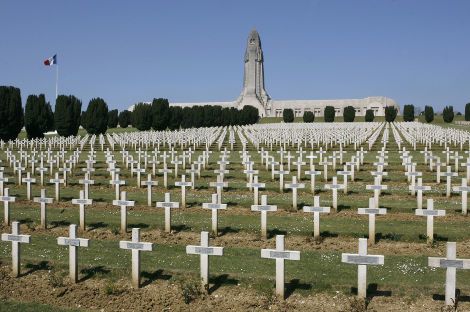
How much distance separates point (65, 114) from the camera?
42.2 metres

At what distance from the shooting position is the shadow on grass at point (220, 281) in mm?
7320

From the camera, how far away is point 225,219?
39.0ft

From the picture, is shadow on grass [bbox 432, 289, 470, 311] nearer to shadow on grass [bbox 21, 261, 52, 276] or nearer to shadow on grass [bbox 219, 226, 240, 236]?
shadow on grass [bbox 219, 226, 240, 236]

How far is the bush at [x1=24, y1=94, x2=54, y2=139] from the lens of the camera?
134ft

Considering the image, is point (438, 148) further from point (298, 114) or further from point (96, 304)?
point (298, 114)

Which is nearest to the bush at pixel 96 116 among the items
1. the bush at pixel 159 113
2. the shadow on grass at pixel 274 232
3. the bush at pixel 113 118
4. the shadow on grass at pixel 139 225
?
the bush at pixel 159 113

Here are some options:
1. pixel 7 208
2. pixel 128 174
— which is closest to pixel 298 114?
pixel 128 174

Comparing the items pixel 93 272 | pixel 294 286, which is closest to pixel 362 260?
pixel 294 286

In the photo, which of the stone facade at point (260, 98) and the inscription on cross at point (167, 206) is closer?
the inscription on cross at point (167, 206)

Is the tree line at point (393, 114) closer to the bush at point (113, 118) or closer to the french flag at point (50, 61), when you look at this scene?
the bush at point (113, 118)

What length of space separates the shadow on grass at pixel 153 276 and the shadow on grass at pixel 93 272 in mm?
642

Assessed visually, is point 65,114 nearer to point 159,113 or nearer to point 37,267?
point 159,113

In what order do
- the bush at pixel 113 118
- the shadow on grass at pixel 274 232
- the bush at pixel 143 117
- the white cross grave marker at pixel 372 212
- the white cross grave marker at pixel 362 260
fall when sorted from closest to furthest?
the white cross grave marker at pixel 362 260 → the white cross grave marker at pixel 372 212 → the shadow on grass at pixel 274 232 → the bush at pixel 143 117 → the bush at pixel 113 118

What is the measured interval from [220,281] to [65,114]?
123 feet
